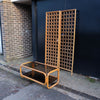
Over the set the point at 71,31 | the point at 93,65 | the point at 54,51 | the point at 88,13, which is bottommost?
the point at 93,65

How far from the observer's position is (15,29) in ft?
17.1

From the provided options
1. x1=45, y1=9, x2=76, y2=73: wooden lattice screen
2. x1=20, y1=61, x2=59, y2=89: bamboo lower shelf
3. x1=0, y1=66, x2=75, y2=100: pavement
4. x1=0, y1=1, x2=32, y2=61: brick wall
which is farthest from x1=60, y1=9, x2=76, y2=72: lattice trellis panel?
x1=0, y1=1, x2=32, y2=61: brick wall

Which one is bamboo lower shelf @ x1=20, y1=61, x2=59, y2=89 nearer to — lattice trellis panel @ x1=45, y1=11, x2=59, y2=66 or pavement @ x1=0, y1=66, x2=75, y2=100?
pavement @ x1=0, y1=66, x2=75, y2=100

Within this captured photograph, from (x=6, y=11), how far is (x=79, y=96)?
13.7 feet

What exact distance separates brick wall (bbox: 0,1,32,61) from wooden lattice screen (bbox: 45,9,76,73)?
175 cm

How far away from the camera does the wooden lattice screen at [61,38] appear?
145 inches

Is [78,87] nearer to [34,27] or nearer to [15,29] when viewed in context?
[34,27]

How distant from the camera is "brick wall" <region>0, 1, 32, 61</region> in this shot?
191 inches

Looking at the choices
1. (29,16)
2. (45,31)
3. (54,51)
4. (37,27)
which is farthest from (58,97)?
(29,16)

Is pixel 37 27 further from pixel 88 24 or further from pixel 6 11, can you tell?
pixel 88 24

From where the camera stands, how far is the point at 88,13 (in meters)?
3.37

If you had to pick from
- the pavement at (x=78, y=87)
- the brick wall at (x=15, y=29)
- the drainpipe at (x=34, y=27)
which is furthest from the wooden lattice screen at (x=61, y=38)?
the brick wall at (x=15, y=29)

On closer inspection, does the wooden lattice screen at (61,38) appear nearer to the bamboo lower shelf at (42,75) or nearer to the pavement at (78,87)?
the pavement at (78,87)

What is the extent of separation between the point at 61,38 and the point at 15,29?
7.75 feet
